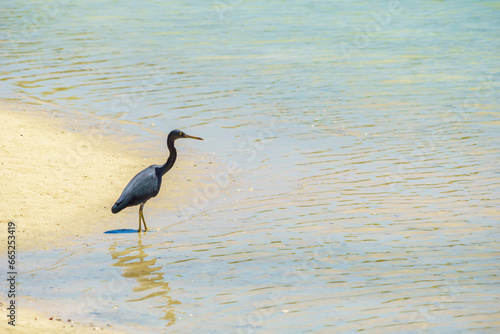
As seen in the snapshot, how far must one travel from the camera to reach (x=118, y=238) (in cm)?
1033

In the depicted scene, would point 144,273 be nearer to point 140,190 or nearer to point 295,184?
point 140,190

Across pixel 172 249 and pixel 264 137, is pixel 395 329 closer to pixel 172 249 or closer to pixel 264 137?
pixel 172 249

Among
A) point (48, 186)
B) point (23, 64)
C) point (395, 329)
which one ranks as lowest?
point (395, 329)

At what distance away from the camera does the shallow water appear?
8.22 meters

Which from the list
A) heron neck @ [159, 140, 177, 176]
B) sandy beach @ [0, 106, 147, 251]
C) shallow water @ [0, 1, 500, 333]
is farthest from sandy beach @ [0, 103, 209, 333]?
heron neck @ [159, 140, 177, 176]

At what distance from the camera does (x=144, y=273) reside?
9.14m

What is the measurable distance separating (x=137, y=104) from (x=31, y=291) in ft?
38.2

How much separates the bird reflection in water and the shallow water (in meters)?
0.03

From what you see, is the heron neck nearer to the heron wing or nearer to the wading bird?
the wading bird

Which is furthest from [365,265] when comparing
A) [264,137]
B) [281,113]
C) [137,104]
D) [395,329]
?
[137,104]

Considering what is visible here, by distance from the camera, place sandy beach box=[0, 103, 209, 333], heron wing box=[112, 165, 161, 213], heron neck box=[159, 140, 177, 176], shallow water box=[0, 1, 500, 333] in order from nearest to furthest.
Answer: shallow water box=[0, 1, 500, 333] → sandy beach box=[0, 103, 209, 333] → heron wing box=[112, 165, 161, 213] → heron neck box=[159, 140, 177, 176]

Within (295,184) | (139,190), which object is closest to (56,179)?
(139,190)

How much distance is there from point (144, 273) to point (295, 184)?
434 centimetres

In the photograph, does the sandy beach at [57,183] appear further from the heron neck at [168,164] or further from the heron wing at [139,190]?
the heron neck at [168,164]
